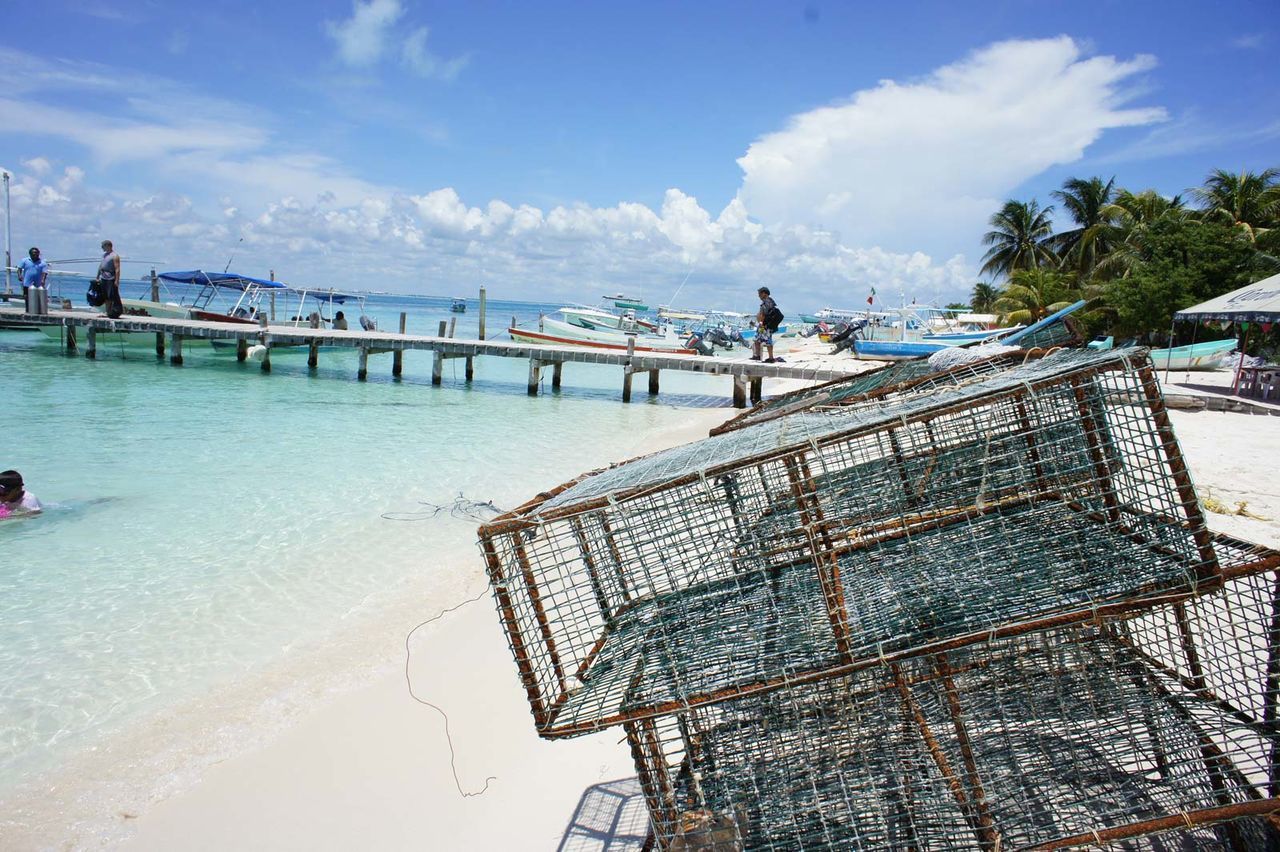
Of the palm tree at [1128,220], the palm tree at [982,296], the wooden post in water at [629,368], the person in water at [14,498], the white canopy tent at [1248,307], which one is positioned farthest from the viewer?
the palm tree at [982,296]

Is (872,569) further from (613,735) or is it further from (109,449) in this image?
(109,449)

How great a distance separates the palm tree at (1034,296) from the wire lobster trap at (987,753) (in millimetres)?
26757

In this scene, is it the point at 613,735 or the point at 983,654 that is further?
the point at 613,735

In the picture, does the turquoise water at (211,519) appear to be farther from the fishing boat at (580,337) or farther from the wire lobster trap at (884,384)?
the fishing boat at (580,337)

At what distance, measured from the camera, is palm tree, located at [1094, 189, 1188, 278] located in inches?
1024

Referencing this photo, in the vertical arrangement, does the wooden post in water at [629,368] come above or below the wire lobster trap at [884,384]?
below

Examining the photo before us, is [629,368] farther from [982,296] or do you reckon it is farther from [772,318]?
[982,296]

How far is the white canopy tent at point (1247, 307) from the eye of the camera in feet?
44.6

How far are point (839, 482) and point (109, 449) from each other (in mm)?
12789

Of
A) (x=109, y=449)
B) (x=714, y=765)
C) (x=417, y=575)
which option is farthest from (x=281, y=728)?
(x=109, y=449)

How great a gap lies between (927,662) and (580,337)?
28.4 m

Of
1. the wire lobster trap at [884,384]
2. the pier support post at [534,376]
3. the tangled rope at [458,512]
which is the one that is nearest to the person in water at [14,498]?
the tangled rope at [458,512]

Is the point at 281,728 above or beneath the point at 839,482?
beneath

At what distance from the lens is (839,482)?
3.78 m
